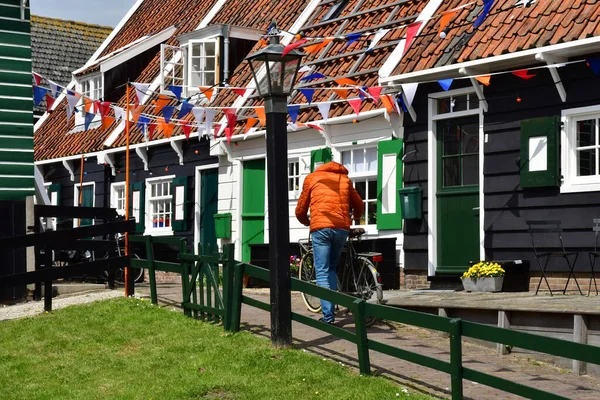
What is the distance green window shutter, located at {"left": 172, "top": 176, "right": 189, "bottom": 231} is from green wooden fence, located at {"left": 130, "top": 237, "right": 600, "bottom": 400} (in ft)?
24.3

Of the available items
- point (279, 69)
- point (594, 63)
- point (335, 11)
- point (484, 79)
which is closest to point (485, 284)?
point (484, 79)

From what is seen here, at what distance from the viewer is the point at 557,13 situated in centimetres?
1310

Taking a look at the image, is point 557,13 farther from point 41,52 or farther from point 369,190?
point 41,52

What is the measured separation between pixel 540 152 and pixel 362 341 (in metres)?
5.51

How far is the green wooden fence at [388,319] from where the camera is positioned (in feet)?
21.8

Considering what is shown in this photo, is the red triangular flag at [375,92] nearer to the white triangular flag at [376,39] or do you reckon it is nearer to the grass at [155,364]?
the white triangular flag at [376,39]

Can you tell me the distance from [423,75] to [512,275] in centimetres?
304

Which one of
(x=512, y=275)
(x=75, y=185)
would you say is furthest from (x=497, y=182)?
(x=75, y=185)

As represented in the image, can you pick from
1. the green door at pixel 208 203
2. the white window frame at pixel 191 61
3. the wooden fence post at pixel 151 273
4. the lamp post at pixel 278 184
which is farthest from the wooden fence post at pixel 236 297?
the white window frame at pixel 191 61

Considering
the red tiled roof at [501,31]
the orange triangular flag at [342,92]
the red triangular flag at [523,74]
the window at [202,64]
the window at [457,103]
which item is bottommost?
the window at [457,103]

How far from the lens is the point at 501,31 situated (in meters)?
13.6

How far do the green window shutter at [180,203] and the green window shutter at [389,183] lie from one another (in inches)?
235

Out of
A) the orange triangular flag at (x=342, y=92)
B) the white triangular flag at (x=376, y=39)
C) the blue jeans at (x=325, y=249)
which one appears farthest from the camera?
the orange triangular flag at (x=342, y=92)

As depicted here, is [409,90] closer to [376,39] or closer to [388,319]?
[376,39]
